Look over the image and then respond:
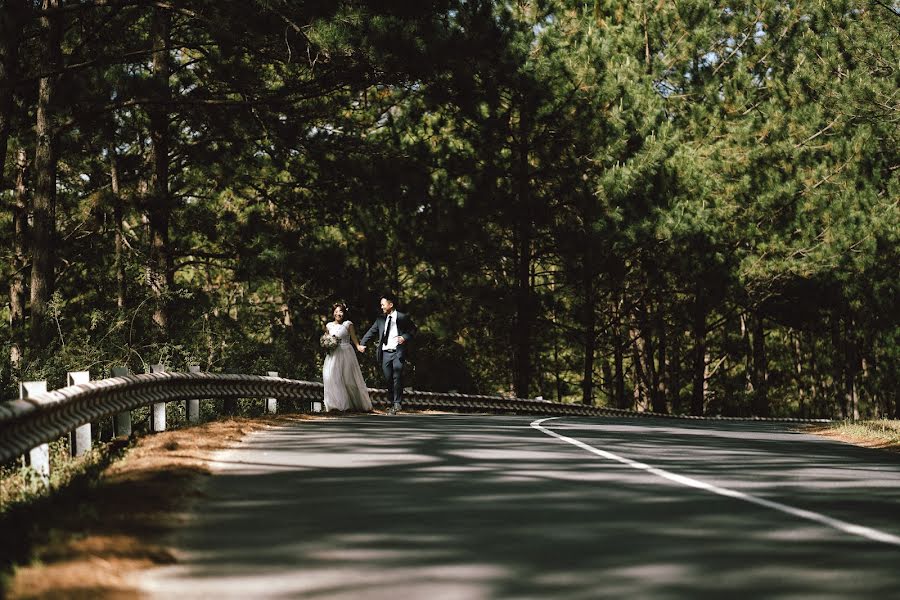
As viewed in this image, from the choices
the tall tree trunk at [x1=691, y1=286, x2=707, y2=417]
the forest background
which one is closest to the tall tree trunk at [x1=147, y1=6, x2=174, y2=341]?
the forest background

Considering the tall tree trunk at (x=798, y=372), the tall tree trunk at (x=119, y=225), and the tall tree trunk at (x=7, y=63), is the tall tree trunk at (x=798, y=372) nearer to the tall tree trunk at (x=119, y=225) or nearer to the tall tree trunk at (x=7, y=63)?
the tall tree trunk at (x=119, y=225)

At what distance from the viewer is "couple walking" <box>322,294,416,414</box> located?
22.8m

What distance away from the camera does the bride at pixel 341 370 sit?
74.7 feet

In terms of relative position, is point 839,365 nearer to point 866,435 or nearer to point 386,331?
point 386,331

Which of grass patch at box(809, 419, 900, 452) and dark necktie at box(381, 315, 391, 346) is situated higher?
dark necktie at box(381, 315, 391, 346)

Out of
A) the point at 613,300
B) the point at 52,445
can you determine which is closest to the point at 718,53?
the point at 613,300

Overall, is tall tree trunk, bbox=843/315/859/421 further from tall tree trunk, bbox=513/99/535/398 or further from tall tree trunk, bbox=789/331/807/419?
tall tree trunk, bbox=513/99/535/398

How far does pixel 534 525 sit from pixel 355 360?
15290 mm

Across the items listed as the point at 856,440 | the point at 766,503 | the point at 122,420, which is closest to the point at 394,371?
the point at 856,440

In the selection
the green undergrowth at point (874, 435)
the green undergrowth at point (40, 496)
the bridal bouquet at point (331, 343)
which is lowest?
the green undergrowth at point (874, 435)

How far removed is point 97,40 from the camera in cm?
3011

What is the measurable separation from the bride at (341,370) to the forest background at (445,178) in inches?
97.7

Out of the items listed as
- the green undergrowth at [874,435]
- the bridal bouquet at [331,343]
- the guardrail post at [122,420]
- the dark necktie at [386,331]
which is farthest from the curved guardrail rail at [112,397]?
the green undergrowth at [874,435]

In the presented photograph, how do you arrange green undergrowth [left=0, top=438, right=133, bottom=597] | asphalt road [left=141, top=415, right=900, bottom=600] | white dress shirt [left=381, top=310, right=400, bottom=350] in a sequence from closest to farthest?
asphalt road [left=141, top=415, right=900, bottom=600]
green undergrowth [left=0, top=438, right=133, bottom=597]
white dress shirt [left=381, top=310, right=400, bottom=350]
